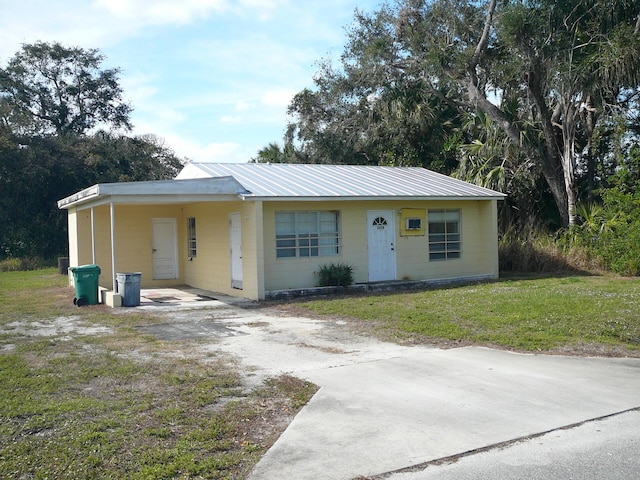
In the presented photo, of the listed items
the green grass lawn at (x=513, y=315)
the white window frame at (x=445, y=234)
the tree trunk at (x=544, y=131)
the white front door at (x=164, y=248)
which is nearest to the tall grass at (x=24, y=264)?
the white front door at (x=164, y=248)

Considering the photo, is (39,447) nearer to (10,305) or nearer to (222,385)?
(222,385)

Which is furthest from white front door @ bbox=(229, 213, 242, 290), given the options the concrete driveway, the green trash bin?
the concrete driveway

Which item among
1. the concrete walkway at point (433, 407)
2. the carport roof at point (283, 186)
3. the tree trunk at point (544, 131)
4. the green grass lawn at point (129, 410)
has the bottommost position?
the concrete walkway at point (433, 407)

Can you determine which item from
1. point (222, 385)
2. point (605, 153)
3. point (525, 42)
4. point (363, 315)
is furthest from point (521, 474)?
point (605, 153)

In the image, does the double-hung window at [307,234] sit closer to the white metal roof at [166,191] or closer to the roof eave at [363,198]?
the roof eave at [363,198]

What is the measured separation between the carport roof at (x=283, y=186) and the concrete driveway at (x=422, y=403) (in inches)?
200

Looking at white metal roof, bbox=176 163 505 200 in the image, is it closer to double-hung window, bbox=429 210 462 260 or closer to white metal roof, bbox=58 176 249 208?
white metal roof, bbox=58 176 249 208

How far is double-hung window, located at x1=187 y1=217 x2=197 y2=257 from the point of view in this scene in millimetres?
18656

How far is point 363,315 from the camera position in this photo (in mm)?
12242

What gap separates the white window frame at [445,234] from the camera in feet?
59.4

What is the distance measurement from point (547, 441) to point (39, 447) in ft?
13.8

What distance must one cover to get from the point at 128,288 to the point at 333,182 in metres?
6.50

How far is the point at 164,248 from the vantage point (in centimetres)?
1923

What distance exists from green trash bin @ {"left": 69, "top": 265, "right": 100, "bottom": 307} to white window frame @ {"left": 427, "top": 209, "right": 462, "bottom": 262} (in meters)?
9.04
